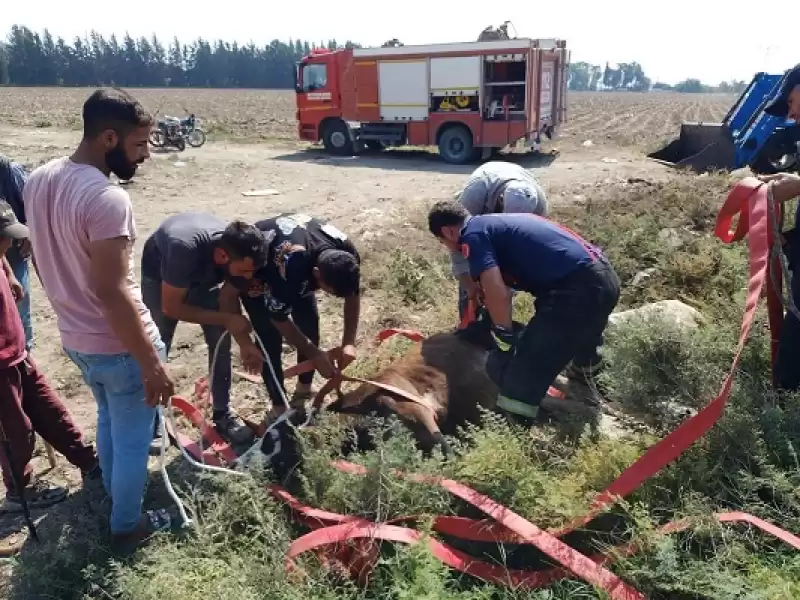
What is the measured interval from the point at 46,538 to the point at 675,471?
2.98 metres

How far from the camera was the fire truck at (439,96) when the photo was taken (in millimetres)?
15672

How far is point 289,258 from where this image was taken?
3.61 meters

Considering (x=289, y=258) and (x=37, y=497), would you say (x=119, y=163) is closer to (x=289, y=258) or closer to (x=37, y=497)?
(x=289, y=258)

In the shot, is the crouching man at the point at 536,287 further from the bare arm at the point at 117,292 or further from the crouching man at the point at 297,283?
the bare arm at the point at 117,292

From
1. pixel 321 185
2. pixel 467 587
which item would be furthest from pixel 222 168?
pixel 467 587

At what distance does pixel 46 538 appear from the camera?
325cm

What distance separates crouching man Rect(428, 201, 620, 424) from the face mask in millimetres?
1776

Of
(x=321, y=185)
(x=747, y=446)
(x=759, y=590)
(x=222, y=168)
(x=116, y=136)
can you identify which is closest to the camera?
(x=759, y=590)

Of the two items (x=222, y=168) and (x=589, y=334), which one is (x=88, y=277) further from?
(x=222, y=168)

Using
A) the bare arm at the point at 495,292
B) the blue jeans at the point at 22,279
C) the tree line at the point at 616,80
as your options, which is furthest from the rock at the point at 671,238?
the tree line at the point at 616,80

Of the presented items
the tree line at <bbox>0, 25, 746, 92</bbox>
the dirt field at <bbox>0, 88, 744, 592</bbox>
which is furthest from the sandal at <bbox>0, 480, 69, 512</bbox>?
the tree line at <bbox>0, 25, 746, 92</bbox>

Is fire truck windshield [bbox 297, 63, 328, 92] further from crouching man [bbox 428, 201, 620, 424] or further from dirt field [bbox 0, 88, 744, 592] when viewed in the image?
crouching man [bbox 428, 201, 620, 424]

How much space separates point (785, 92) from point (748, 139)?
32.5 feet

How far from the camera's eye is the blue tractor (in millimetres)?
11852
